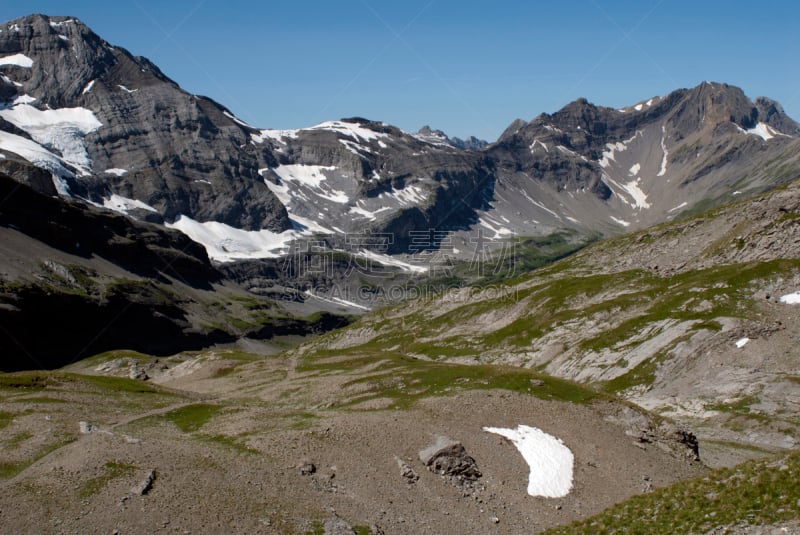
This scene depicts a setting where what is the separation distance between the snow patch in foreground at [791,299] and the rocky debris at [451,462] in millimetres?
65047

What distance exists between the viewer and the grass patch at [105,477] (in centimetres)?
3278

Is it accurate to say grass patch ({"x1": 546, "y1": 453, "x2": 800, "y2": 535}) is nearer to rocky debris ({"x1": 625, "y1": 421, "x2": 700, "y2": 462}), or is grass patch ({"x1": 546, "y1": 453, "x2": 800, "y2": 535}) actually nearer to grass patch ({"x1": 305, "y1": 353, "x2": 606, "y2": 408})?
rocky debris ({"x1": 625, "y1": 421, "x2": 700, "y2": 462})

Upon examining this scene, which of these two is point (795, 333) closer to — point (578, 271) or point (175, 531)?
point (175, 531)

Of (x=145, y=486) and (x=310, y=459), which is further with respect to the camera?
(x=310, y=459)

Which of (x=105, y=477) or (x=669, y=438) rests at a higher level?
(x=105, y=477)

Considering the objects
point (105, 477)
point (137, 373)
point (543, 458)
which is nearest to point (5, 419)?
point (105, 477)

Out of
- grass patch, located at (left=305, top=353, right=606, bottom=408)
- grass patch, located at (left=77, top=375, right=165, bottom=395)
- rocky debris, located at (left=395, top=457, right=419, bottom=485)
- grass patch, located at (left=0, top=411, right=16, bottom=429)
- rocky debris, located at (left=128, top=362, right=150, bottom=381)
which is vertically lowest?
rocky debris, located at (left=128, top=362, right=150, bottom=381)

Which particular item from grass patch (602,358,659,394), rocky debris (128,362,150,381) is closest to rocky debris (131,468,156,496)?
grass patch (602,358,659,394)

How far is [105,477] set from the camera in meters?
34.2

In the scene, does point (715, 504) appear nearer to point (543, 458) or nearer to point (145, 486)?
point (543, 458)

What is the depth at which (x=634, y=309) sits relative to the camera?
110 m

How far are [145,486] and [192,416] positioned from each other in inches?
930

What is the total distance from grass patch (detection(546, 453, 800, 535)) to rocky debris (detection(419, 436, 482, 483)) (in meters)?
12.7

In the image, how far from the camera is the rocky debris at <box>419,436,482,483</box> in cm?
4275
